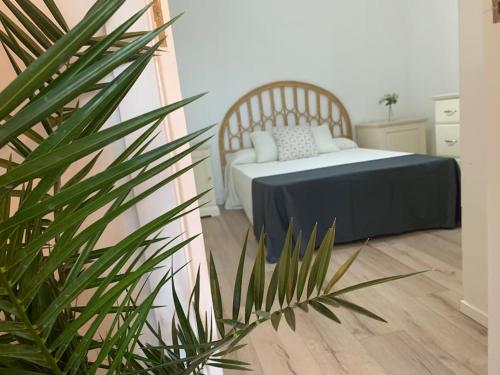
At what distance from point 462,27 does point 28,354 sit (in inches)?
77.7

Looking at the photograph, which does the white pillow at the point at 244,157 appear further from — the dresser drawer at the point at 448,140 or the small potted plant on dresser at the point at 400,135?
the dresser drawer at the point at 448,140

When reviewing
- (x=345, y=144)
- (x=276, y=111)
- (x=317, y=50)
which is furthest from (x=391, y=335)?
(x=317, y=50)

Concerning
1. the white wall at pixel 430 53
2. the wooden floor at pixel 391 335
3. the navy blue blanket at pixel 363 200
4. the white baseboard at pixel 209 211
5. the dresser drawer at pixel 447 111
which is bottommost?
the white baseboard at pixel 209 211

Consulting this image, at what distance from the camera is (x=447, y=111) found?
3.77 m

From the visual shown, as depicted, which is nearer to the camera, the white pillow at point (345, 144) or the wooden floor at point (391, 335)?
the wooden floor at point (391, 335)

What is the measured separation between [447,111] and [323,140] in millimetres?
1281

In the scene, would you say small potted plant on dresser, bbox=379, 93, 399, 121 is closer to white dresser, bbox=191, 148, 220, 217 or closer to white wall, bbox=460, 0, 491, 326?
white dresser, bbox=191, 148, 220, 217

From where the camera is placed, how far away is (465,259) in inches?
72.7

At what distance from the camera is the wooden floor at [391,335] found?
1562 mm

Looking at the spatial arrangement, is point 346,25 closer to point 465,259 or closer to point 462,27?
point 462,27

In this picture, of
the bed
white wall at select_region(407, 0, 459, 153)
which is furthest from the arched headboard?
the bed

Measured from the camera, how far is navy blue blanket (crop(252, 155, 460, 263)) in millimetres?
2779

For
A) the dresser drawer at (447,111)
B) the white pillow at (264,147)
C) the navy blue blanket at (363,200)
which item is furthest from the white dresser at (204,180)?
the dresser drawer at (447,111)

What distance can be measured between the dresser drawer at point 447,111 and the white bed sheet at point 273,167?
0.65 m
